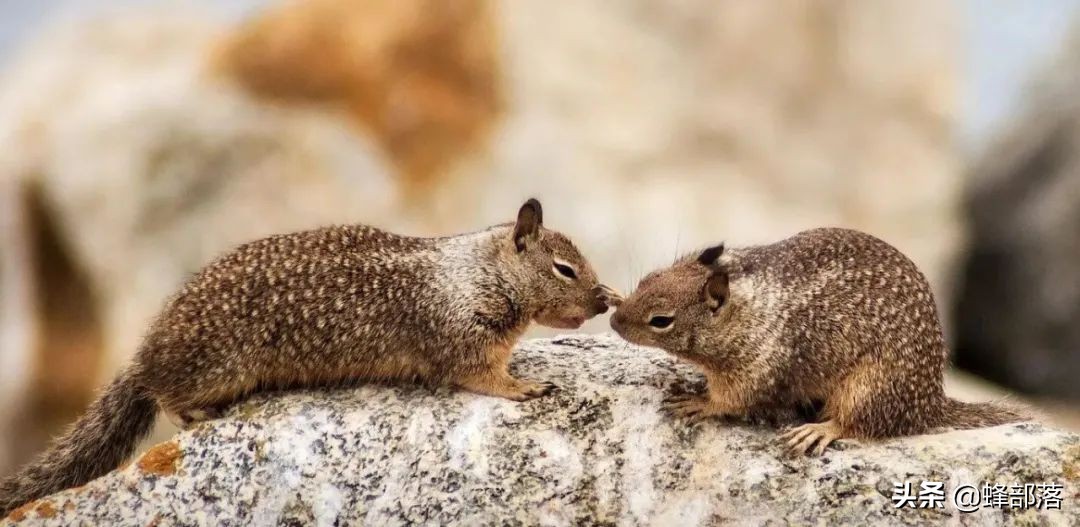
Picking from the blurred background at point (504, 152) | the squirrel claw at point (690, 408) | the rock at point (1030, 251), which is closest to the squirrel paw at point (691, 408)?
the squirrel claw at point (690, 408)

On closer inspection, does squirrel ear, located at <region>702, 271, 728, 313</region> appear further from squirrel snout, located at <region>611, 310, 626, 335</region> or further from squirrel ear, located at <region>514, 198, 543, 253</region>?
squirrel ear, located at <region>514, 198, 543, 253</region>

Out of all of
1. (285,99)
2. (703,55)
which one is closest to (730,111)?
(703,55)

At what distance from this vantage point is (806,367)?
7.51ft

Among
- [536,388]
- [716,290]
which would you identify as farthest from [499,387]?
[716,290]

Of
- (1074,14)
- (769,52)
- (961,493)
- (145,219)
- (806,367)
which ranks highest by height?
(1074,14)

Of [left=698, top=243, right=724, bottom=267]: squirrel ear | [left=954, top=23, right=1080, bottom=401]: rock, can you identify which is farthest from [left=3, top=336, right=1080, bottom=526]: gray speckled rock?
[left=954, top=23, right=1080, bottom=401]: rock

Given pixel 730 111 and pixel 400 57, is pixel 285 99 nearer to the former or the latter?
pixel 400 57

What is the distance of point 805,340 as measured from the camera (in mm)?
2293

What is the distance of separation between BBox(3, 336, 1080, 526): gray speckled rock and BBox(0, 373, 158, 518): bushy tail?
101 mm

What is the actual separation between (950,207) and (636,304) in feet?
12.4

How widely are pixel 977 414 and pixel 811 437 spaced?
427mm

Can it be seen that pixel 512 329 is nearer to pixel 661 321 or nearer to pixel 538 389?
pixel 538 389

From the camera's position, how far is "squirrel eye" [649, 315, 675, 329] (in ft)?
7.36

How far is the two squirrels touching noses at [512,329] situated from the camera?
2273mm
